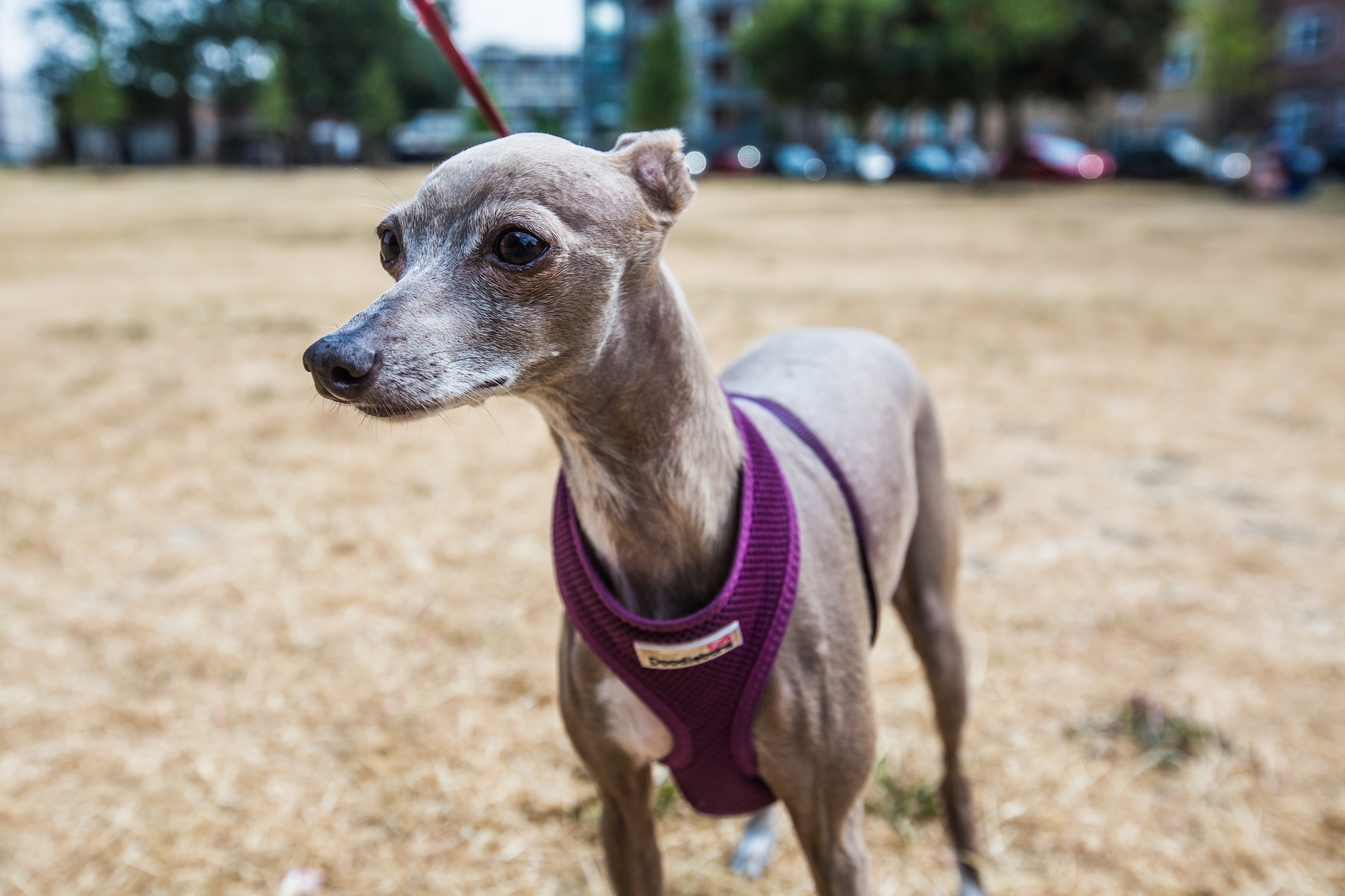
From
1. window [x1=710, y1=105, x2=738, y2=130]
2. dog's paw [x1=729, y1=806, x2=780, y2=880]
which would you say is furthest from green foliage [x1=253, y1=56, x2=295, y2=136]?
dog's paw [x1=729, y1=806, x2=780, y2=880]

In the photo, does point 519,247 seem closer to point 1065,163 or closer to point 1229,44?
point 1065,163

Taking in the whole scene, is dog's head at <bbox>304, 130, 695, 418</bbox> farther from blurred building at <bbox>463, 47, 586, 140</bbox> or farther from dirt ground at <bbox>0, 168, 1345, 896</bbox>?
blurred building at <bbox>463, 47, 586, 140</bbox>

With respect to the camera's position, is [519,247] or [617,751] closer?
[519,247]

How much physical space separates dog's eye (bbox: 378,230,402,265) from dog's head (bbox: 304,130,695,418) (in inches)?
0.6

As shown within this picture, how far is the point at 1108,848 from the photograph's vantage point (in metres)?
2.65

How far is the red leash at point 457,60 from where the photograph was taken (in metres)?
2.00

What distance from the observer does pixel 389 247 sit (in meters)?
1.67

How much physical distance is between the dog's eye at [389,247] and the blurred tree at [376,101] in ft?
171

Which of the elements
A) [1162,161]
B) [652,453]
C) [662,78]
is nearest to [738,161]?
[662,78]

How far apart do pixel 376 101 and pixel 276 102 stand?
5086 millimetres

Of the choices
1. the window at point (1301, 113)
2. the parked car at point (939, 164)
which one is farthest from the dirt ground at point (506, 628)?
the window at point (1301, 113)

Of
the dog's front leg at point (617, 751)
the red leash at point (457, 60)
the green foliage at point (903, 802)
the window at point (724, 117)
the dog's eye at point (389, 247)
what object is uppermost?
the red leash at point (457, 60)

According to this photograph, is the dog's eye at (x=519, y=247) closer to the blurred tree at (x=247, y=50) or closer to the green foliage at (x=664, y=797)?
the green foliage at (x=664, y=797)

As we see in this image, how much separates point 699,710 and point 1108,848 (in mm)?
1588
